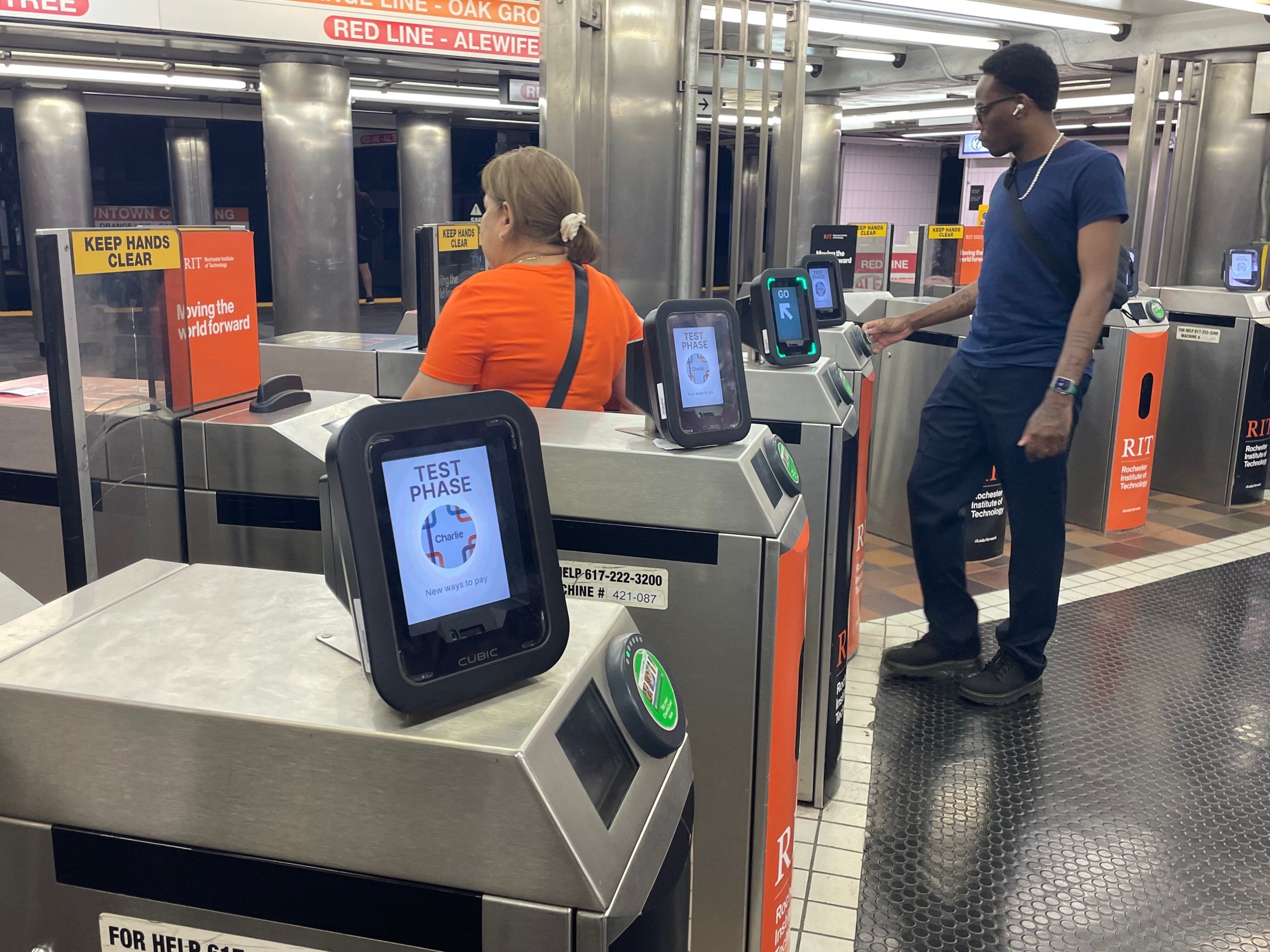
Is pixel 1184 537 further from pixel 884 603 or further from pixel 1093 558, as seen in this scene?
pixel 884 603

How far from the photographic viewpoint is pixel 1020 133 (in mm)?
2521

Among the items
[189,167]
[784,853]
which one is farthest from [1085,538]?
[189,167]

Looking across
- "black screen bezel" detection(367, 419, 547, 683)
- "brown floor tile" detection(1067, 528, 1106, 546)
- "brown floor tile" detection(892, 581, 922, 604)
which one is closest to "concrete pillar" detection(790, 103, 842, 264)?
"brown floor tile" detection(1067, 528, 1106, 546)

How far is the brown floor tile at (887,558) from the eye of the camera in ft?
13.4

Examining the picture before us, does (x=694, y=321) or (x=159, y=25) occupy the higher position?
(x=159, y=25)

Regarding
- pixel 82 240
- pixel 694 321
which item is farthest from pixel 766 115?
pixel 82 240

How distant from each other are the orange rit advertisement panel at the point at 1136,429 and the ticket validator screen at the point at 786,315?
110 inches

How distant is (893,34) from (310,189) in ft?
13.1

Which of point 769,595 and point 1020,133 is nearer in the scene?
point 769,595

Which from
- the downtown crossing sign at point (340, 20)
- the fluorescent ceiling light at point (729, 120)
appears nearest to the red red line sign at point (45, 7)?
the downtown crossing sign at point (340, 20)

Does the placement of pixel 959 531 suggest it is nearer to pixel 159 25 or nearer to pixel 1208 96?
pixel 1208 96

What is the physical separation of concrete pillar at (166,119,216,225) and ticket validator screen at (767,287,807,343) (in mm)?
12403

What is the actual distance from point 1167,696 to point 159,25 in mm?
5712

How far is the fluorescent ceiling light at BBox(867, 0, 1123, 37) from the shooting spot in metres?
5.42
